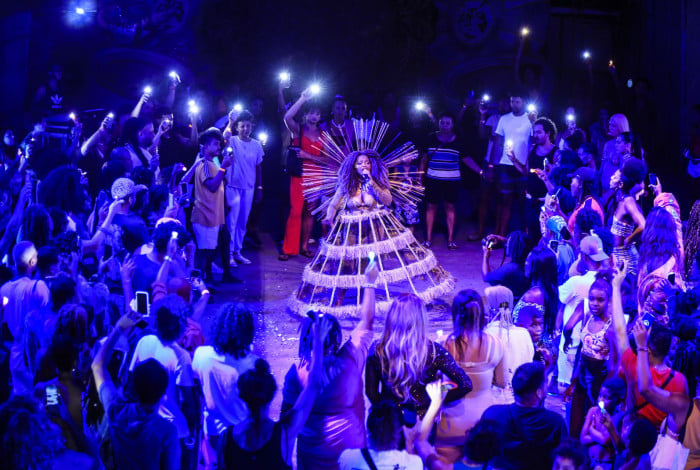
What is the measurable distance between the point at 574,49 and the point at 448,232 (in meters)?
7.00

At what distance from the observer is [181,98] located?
15.3 metres

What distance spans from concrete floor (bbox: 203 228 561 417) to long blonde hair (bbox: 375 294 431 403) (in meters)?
2.23

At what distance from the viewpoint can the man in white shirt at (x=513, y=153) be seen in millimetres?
12008

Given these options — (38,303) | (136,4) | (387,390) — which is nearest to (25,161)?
(38,303)

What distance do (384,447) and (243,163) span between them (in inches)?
293

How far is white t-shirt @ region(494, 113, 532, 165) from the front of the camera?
1200 cm

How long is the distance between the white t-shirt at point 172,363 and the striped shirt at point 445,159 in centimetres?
770

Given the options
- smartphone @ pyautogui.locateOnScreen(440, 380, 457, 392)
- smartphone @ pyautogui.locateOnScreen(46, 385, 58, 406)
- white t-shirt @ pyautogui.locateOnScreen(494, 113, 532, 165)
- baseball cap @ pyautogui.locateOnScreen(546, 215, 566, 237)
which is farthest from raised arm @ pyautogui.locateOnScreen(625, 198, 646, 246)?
smartphone @ pyautogui.locateOnScreen(46, 385, 58, 406)

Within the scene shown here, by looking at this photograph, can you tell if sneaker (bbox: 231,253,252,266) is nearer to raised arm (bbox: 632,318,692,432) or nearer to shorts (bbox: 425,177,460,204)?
shorts (bbox: 425,177,460,204)

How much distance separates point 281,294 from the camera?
406 inches

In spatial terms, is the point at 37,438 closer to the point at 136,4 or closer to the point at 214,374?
the point at 214,374

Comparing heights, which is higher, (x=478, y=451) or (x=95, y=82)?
(x=95, y=82)

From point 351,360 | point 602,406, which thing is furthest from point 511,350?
point 351,360

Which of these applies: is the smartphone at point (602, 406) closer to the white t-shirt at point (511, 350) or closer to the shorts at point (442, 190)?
the white t-shirt at point (511, 350)
